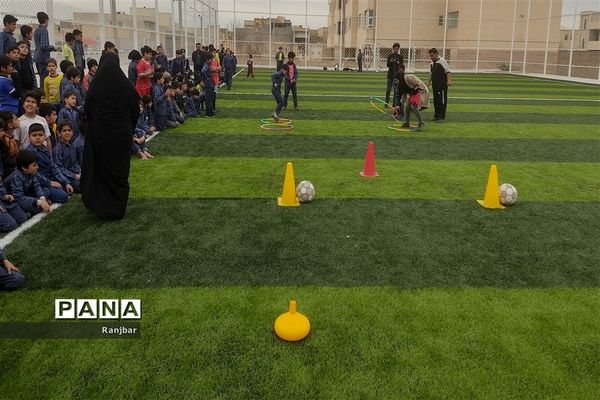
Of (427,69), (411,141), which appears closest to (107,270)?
(411,141)

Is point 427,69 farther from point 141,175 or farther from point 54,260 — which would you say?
point 54,260

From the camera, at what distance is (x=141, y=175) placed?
935cm

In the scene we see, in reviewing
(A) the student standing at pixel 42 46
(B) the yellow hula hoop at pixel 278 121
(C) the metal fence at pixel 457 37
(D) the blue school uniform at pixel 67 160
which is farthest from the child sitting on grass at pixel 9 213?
(C) the metal fence at pixel 457 37

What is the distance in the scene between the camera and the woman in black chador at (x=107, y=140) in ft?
21.9

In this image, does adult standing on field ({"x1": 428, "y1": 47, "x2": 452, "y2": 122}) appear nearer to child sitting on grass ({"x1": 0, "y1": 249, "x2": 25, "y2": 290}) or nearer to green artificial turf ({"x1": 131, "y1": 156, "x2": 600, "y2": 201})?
green artificial turf ({"x1": 131, "y1": 156, "x2": 600, "y2": 201})

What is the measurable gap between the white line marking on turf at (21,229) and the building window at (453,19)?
4684 centimetres

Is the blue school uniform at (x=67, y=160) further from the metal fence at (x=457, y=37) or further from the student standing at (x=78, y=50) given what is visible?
the metal fence at (x=457, y=37)

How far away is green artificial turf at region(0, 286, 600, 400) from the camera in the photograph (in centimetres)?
363

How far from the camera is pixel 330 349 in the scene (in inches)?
161

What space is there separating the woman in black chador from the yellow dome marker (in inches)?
144

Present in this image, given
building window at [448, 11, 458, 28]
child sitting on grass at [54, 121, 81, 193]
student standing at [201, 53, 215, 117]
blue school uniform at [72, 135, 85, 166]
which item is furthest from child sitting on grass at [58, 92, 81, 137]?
building window at [448, 11, 458, 28]

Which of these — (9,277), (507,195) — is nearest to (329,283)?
(9,277)

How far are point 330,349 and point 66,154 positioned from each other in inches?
237

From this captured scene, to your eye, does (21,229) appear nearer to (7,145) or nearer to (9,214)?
(9,214)
